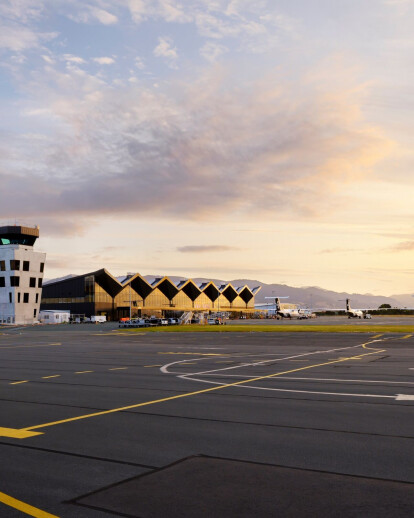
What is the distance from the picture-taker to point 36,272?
121625mm

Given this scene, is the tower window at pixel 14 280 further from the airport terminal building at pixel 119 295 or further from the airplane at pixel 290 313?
the airplane at pixel 290 313

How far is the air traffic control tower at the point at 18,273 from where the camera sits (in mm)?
116062

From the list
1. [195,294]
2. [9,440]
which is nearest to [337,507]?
[9,440]

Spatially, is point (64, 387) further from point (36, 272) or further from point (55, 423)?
point (36, 272)

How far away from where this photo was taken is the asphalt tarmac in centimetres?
675

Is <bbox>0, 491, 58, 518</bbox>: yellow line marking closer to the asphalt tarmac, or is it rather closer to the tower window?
the asphalt tarmac

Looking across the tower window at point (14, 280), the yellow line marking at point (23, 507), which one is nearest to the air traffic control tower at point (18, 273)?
the tower window at point (14, 280)

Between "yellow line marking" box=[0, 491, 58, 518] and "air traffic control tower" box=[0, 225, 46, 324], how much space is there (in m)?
115

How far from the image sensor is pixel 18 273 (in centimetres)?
11650

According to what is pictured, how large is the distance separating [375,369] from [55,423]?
48.2ft

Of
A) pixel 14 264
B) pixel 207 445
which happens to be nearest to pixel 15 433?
pixel 207 445

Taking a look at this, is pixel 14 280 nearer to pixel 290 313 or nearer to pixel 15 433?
pixel 290 313

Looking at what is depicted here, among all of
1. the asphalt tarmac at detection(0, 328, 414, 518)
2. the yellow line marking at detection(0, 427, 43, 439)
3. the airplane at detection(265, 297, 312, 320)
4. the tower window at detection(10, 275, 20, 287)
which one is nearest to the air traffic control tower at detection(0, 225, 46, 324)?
the tower window at detection(10, 275, 20, 287)

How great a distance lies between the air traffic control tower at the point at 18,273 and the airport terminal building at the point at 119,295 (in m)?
24.8
